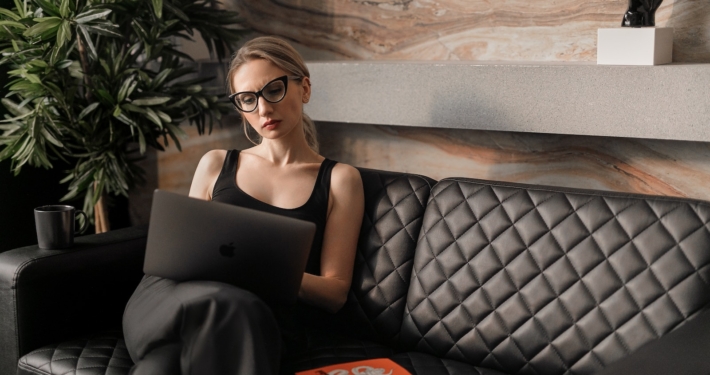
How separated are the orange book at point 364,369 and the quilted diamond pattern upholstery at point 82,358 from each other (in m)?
0.47

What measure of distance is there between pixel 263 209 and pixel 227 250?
381 millimetres

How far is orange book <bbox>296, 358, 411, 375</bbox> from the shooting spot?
1807mm

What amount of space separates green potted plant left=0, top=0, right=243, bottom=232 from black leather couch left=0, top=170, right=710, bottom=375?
493 millimetres

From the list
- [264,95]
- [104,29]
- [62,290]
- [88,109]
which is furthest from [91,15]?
[62,290]

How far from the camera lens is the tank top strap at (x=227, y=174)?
215 cm

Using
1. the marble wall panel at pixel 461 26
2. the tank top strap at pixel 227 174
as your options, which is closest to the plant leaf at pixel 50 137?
the tank top strap at pixel 227 174

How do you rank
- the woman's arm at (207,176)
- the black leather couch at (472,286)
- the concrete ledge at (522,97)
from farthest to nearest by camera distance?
the woman's arm at (207,176), the concrete ledge at (522,97), the black leather couch at (472,286)

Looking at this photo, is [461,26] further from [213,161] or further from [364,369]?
[364,369]

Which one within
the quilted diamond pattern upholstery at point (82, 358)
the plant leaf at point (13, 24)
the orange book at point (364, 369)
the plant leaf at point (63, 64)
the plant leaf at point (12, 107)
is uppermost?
the plant leaf at point (13, 24)

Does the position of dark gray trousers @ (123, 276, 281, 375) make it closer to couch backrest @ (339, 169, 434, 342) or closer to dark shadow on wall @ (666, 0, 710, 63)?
couch backrest @ (339, 169, 434, 342)

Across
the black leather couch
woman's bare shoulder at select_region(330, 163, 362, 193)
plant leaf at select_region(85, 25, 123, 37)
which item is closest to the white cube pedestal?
the black leather couch

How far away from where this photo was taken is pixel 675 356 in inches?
55.6

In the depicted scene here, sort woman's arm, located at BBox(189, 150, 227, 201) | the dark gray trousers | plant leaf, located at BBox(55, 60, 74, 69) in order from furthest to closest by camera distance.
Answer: plant leaf, located at BBox(55, 60, 74, 69) → woman's arm, located at BBox(189, 150, 227, 201) → the dark gray trousers

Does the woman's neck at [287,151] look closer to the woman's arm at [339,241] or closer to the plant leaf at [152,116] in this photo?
the woman's arm at [339,241]
